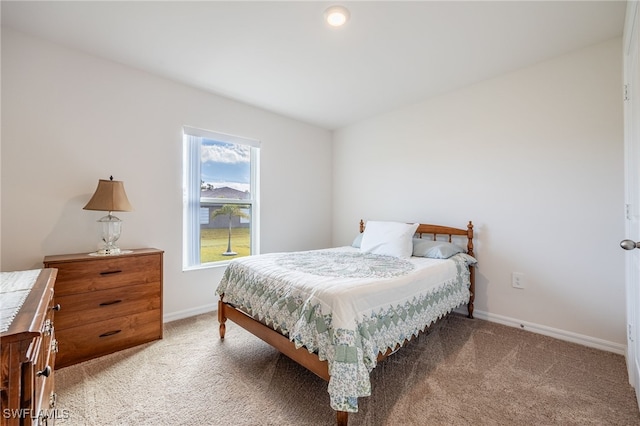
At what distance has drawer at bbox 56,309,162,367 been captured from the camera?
2.03 m

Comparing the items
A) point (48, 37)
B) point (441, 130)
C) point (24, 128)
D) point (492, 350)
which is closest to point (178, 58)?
point (48, 37)

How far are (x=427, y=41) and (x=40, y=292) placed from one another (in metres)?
2.89

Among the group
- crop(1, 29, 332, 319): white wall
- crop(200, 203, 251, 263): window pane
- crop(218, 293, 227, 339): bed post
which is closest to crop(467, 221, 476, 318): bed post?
crop(218, 293, 227, 339): bed post

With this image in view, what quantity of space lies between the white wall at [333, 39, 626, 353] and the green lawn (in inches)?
83.8

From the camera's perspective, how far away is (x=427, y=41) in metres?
2.24

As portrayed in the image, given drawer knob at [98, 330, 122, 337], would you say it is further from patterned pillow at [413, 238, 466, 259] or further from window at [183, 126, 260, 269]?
patterned pillow at [413, 238, 466, 259]

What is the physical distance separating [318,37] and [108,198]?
2144mm

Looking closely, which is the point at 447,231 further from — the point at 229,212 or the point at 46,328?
the point at 46,328

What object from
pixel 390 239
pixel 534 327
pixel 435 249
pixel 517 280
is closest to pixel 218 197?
pixel 390 239

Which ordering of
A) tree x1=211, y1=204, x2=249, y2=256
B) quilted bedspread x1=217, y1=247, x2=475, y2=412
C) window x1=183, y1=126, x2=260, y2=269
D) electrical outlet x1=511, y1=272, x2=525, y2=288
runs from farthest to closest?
tree x1=211, y1=204, x2=249, y2=256
window x1=183, y1=126, x2=260, y2=269
electrical outlet x1=511, y1=272, x2=525, y2=288
quilted bedspread x1=217, y1=247, x2=475, y2=412

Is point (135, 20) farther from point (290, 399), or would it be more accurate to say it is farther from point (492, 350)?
point (492, 350)

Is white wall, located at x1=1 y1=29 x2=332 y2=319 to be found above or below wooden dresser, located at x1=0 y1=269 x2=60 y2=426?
above

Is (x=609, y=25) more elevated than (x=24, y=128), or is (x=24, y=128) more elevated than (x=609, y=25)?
(x=609, y=25)

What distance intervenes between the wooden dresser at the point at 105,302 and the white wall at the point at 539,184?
2923mm
